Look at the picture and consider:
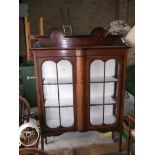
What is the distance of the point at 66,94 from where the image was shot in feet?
6.98

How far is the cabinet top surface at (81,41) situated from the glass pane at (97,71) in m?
0.19

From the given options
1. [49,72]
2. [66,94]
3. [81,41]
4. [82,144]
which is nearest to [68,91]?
[66,94]

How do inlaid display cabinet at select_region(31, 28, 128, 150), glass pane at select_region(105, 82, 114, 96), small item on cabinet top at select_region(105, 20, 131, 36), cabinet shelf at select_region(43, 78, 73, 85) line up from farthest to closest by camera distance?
small item on cabinet top at select_region(105, 20, 131, 36) < glass pane at select_region(105, 82, 114, 96) < cabinet shelf at select_region(43, 78, 73, 85) < inlaid display cabinet at select_region(31, 28, 128, 150)

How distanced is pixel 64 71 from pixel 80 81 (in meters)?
0.21

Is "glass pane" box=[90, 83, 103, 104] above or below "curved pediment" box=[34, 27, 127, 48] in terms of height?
below

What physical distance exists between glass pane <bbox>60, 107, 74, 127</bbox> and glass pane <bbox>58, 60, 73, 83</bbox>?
0.33m

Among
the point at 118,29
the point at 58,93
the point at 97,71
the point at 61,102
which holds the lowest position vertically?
the point at 61,102

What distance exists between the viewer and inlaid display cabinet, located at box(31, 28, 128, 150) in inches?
76.0

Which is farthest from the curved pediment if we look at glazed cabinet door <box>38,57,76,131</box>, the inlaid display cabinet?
glazed cabinet door <box>38,57,76,131</box>

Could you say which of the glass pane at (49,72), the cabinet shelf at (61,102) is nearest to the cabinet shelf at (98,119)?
the cabinet shelf at (61,102)

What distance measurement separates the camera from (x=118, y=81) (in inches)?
81.0

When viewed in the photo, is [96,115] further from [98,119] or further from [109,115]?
[109,115]

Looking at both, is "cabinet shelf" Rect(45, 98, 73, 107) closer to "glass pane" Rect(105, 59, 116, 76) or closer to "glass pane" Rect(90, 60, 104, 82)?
"glass pane" Rect(90, 60, 104, 82)
